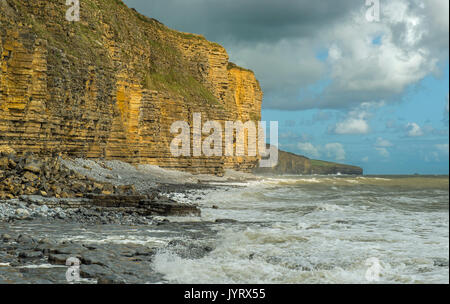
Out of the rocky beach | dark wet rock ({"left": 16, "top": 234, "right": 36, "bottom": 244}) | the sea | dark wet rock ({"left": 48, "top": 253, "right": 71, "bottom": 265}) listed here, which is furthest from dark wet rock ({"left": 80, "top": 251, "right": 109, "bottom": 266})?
dark wet rock ({"left": 16, "top": 234, "right": 36, "bottom": 244})

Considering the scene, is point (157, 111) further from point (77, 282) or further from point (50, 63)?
point (77, 282)

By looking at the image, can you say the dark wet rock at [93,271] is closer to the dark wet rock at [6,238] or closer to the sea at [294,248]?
the sea at [294,248]

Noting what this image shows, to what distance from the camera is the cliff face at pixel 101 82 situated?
2698 cm

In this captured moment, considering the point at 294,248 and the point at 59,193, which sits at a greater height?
the point at 59,193

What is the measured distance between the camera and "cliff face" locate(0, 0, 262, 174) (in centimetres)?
2698

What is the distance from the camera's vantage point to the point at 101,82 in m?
38.3

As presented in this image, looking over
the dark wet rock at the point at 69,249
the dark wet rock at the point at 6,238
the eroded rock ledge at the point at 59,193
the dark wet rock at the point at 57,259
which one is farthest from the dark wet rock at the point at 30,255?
the eroded rock ledge at the point at 59,193

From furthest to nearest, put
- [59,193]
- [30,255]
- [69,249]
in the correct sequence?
[59,193]
[69,249]
[30,255]

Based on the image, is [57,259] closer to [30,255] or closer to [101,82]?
[30,255]

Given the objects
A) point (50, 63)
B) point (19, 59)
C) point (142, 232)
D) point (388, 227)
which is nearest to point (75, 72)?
point (50, 63)

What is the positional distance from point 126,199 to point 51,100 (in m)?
14.0

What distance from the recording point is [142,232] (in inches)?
564

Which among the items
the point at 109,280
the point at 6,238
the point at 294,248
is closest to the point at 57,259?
the point at 109,280

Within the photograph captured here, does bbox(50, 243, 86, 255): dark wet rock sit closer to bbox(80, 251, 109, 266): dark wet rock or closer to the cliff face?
bbox(80, 251, 109, 266): dark wet rock
